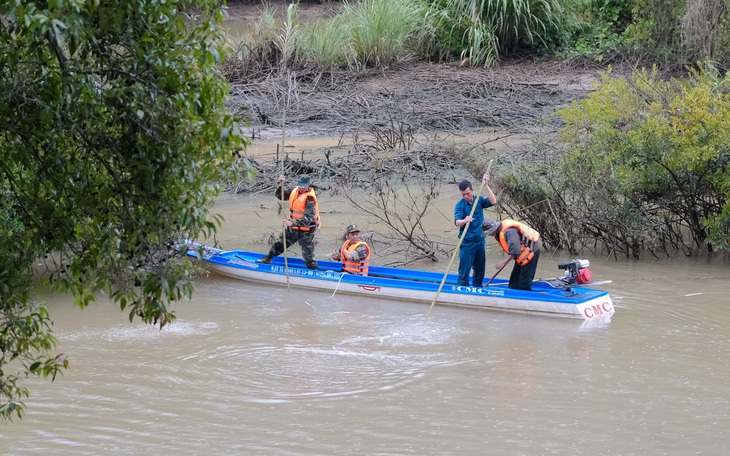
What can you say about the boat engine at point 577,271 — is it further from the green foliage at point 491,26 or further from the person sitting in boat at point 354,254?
the green foliage at point 491,26

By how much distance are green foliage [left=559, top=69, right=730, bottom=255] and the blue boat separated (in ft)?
7.61

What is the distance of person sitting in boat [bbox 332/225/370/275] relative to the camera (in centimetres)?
1214

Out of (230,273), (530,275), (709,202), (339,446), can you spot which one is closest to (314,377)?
(339,446)

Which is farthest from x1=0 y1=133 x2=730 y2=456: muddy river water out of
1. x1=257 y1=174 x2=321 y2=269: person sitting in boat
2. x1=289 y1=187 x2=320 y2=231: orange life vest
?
x1=289 y1=187 x2=320 y2=231: orange life vest

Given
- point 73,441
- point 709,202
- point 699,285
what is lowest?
point 73,441

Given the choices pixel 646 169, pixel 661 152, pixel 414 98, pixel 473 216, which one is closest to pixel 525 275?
pixel 473 216

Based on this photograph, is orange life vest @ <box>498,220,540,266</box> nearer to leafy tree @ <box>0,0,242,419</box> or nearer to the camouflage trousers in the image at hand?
the camouflage trousers

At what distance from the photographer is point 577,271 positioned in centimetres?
1094

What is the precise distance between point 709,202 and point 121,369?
320 inches

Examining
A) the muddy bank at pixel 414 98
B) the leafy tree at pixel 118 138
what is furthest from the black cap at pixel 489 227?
the muddy bank at pixel 414 98

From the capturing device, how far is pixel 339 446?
7727mm

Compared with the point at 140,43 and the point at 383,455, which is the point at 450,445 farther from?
the point at 140,43

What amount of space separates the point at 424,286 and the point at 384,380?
2689 millimetres

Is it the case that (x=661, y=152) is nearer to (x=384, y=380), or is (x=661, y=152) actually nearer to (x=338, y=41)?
(x=384, y=380)
